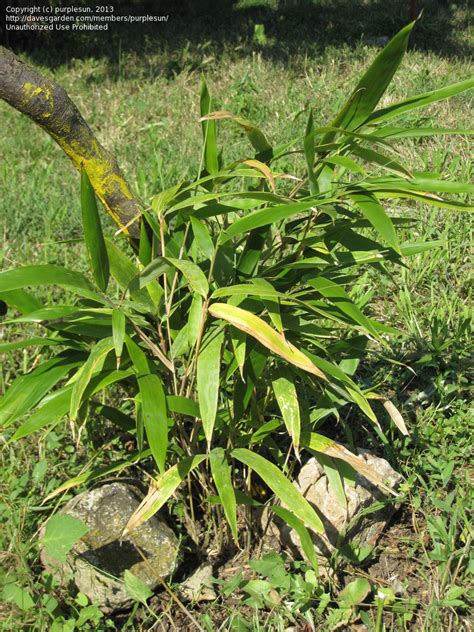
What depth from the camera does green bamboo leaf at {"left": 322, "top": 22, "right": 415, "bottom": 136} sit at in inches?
71.8

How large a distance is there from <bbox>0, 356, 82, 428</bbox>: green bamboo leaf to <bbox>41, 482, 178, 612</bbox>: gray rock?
0.42 metres

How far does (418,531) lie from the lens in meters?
2.38

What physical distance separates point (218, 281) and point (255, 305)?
0.16m

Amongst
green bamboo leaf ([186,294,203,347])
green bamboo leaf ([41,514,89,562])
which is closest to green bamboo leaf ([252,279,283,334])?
green bamboo leaf ([186,294,203,347])

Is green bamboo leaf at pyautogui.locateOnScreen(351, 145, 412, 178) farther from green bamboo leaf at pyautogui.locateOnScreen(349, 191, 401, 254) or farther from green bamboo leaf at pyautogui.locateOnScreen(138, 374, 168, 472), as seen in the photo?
green bamboo leaf at pyautogui.locateOnScreen(138, 374, 168, 472)

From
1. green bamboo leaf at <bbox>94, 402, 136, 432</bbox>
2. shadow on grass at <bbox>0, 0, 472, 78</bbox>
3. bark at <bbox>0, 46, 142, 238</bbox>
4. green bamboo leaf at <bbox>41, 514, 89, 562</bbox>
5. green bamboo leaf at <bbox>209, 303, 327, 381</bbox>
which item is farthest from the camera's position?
shadow on grass at <bbox>0, 0, 472, 78</bbox>

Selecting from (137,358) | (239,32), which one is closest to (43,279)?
(137,358)

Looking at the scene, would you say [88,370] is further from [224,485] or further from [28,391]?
[224,485]

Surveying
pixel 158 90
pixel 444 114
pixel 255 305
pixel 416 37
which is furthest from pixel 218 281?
pixel 416 37

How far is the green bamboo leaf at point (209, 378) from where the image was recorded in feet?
5.73

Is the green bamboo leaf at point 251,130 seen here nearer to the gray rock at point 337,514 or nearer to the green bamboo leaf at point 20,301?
the green bamboo leaf at point 20,301

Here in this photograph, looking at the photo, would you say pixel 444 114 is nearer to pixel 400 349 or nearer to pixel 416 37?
pixel 400 349

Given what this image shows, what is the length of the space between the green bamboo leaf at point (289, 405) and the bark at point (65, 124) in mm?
607

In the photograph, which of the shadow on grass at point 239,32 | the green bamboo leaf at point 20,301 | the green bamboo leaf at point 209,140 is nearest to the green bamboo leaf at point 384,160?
the green bamboo leaf at point 209,140
